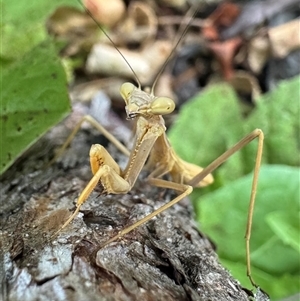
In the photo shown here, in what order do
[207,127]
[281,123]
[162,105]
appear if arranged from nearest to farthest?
[162,105], [281,123], [207,127]

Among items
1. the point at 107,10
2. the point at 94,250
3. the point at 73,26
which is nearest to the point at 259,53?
the point at 107,10

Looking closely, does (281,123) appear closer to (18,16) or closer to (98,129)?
(98,129)

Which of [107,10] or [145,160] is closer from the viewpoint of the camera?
[145,160]

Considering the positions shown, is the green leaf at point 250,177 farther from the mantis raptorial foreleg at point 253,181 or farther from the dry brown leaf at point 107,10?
the dry brown leaf at point 107,10

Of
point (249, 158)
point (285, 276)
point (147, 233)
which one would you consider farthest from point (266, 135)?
point (147, 233)

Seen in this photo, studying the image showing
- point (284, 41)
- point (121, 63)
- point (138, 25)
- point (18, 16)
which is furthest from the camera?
point (138, 25)

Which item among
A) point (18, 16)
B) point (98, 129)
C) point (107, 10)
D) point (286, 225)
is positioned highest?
point (18, 16)

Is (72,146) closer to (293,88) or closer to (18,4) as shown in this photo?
(18,4)
